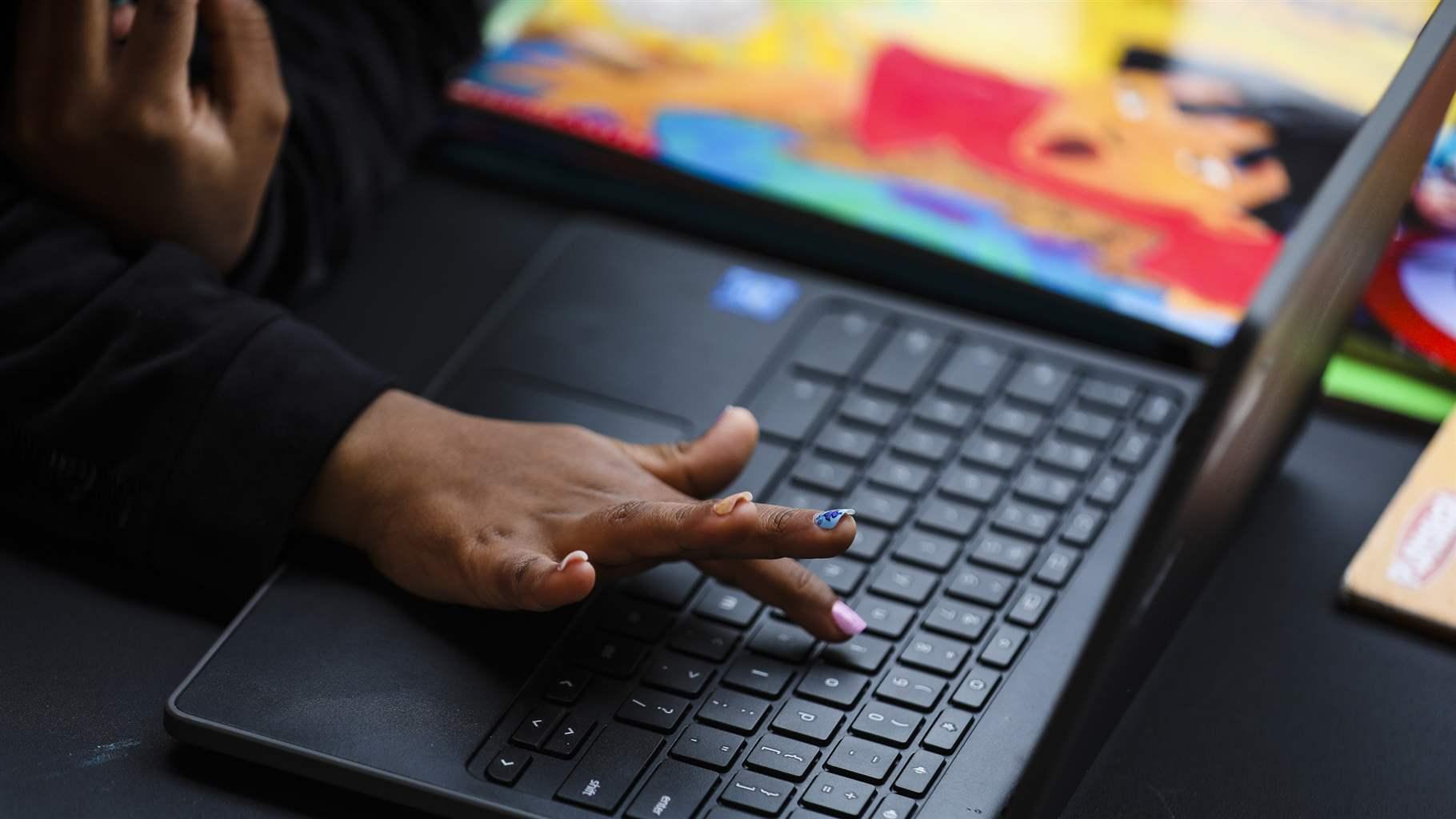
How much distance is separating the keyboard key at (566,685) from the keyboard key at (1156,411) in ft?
0.97

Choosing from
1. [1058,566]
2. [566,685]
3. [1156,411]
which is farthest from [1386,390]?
[566,685]

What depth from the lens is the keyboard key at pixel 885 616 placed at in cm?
61

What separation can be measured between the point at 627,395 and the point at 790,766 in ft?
0.79

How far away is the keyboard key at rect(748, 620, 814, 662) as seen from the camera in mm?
602

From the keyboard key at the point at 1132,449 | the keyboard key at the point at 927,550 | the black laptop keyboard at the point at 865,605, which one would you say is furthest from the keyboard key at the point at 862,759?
the keyboard key at the point at 1132,449

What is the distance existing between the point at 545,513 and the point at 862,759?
167mm

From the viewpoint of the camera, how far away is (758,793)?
1.79ft

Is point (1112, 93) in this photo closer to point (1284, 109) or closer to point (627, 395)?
point (1284, 109)

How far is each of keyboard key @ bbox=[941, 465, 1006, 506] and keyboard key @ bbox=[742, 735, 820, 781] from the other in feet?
0.52

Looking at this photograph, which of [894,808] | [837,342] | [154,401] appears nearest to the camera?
[894,808]

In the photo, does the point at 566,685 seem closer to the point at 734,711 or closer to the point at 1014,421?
the point at 734,711

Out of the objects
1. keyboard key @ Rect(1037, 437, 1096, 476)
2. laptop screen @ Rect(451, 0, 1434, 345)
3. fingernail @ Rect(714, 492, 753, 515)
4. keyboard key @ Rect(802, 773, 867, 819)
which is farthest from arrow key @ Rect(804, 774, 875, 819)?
laptop screen @ Rect(451, 0, 1434, 345)

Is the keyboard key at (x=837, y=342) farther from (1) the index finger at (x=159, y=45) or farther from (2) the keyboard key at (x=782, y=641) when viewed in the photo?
(1) the index finger at (x=159, y=45)

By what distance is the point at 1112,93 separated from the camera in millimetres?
939
